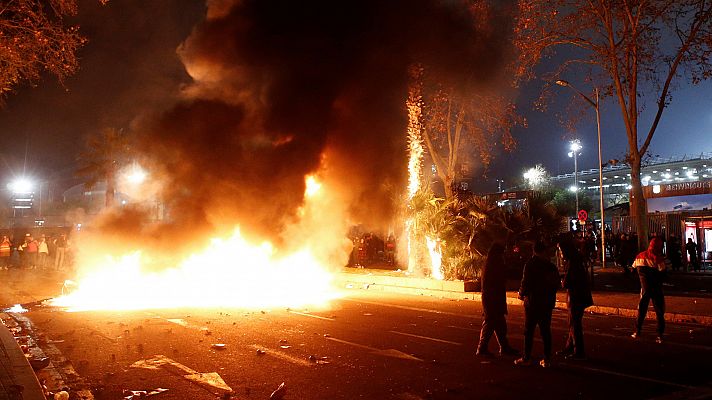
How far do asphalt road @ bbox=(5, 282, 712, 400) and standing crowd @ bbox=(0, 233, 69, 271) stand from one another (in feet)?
52.6

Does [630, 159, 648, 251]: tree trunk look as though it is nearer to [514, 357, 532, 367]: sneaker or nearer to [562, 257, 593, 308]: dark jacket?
[562, 257, 593, 308]: dark jacket

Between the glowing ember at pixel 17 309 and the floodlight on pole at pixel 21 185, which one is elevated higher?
the floodlight on pole at pixel 21 185

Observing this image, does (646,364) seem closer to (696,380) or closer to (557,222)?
(696,380)

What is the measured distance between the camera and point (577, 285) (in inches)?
290

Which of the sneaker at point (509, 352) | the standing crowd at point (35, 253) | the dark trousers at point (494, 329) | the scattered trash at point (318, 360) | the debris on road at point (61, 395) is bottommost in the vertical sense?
the debris on road at point (61, 395)

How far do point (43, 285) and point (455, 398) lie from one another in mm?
17462

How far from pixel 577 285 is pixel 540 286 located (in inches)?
Result: 28.5

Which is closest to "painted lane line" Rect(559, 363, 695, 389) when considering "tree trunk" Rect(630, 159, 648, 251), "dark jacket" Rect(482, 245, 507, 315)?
"dark jacket" Rect(482, 245, 507, 315)

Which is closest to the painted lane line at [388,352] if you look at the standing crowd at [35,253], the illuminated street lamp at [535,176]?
the standing crowd at [35,253]

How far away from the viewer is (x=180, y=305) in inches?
524

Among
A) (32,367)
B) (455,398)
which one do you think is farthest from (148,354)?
(455,398)

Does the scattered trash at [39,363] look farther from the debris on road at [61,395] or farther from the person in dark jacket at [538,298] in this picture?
the person in dark jacket at [538,298]

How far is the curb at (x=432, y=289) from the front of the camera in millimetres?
11320

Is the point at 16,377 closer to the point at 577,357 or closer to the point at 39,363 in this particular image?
the point at 39,363
